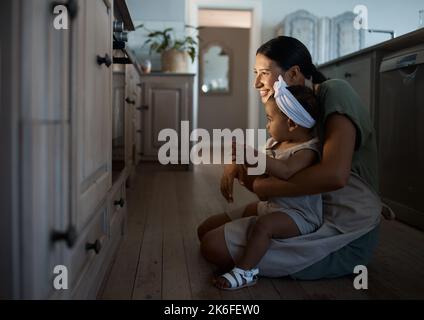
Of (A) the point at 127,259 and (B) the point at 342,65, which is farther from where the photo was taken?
(B) the point at 342,65

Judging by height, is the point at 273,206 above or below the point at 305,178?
below

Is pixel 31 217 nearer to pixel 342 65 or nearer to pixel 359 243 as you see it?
pixel 359 243

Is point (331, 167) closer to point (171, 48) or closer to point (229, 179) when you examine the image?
point (229, 179)

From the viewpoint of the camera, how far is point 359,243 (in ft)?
4.75

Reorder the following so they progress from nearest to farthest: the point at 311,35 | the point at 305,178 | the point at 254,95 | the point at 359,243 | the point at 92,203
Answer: the point at 92,203, the point at 305,178, the point at 359,243, the point at 311,35, the point at 254,95

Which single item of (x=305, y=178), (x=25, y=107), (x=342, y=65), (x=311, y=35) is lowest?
(x=305, y=178)

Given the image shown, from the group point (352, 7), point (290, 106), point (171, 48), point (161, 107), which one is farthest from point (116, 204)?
point (352, 7)

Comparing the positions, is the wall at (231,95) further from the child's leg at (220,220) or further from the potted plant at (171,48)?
the child's leg at (220,220)

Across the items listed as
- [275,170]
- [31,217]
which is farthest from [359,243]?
[31,217]

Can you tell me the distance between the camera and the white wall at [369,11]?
5785 mm

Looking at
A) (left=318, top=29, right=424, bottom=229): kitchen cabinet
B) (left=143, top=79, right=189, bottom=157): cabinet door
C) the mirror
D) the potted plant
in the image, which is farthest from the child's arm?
the mirror

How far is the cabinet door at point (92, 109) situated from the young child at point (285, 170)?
1.47 ft

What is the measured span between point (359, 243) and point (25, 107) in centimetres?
110

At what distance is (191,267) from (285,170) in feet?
1.47
